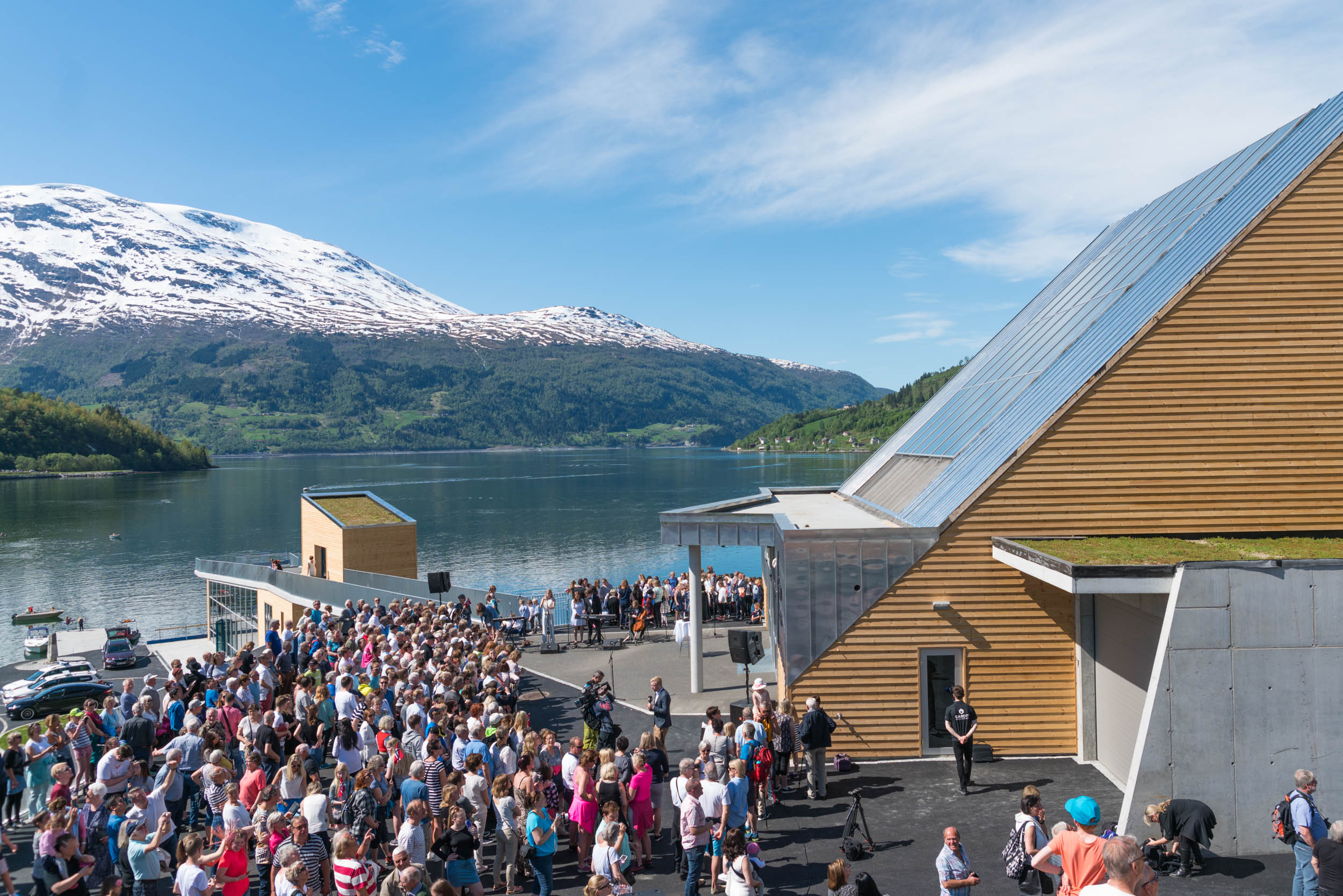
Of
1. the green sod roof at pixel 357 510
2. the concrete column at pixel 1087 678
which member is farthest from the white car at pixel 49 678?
the concrete column at pixel 1087 678

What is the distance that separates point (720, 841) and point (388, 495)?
456ft

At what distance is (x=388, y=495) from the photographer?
14088cm

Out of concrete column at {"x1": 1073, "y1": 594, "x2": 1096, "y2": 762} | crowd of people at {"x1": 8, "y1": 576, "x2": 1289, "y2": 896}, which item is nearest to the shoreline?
crowd of people at {"x1": 8, "y1": 576, "x2": 1289, "y2": 896}

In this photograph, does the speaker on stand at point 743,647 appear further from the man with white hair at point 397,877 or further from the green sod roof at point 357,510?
the green sod roof at point 357,510

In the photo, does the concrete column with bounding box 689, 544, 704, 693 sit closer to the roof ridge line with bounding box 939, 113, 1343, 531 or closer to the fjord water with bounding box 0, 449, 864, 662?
the roof ridge line with bounding box 939, 113, 1343, 531

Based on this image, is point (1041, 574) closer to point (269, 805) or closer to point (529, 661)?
point (269, 805)

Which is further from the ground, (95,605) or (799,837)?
(799,837)

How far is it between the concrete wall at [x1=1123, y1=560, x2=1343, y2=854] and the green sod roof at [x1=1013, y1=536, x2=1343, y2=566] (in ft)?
1.34

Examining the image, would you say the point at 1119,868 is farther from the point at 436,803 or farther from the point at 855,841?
the point at 436,803

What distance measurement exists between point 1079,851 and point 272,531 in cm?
10020

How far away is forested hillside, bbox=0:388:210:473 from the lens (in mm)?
172375

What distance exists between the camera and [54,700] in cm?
2845

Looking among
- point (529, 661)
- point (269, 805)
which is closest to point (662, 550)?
point (529, 661)

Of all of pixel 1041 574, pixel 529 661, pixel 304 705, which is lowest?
pixel 529 661
